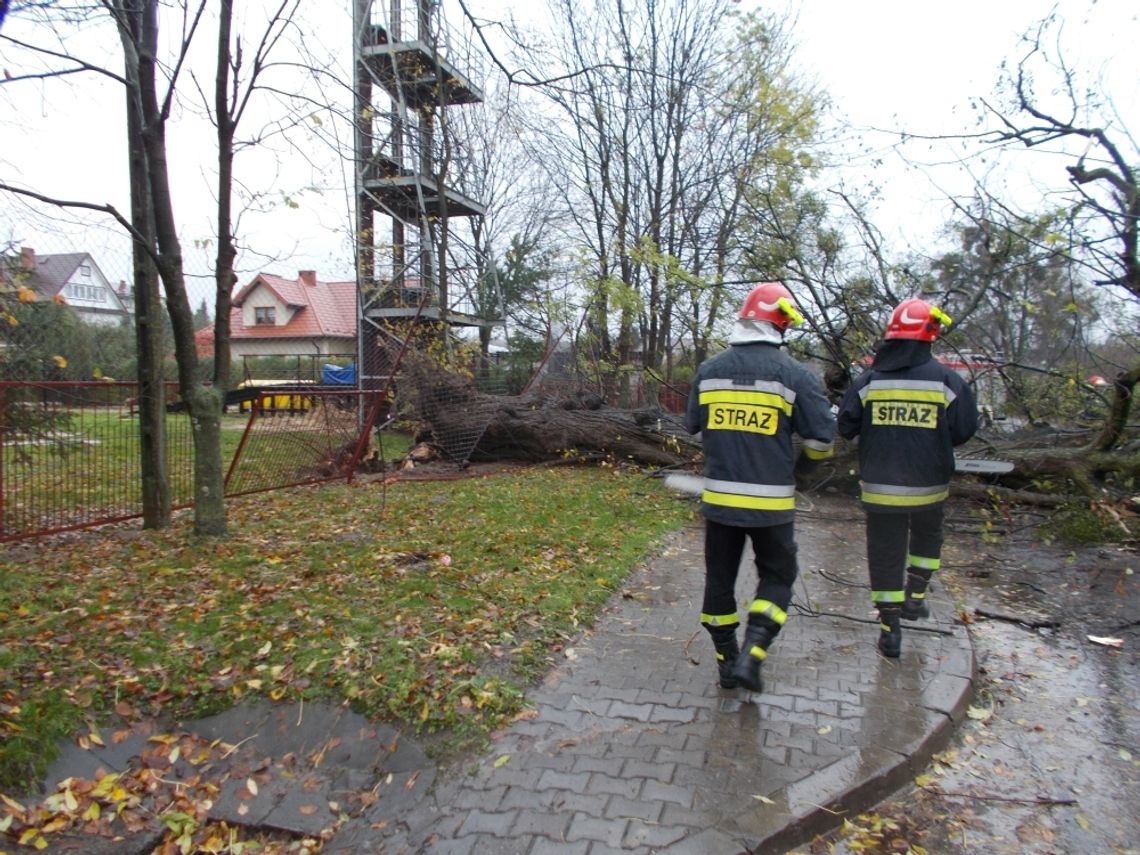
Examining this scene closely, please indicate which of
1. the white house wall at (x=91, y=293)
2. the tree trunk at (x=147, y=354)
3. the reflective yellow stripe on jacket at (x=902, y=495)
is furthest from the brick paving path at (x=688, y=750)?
the white house wall at (x=91, y=293)

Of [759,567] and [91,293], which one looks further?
[91,293]

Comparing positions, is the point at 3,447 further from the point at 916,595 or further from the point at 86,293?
the point at 916,595

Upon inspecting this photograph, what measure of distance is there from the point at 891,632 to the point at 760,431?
4.83ft

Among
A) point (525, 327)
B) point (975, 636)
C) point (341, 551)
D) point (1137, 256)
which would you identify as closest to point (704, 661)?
point (975, 636)

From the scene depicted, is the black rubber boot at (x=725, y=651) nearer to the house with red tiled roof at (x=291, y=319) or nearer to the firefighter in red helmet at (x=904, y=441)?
the firefighter in red helmet at (x=904, y=441)

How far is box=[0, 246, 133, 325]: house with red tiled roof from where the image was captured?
686 centimetres

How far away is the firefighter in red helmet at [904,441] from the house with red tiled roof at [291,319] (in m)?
27.2

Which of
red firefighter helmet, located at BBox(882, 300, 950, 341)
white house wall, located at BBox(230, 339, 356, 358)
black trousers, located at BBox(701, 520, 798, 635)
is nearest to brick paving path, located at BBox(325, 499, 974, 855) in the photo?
black trousers, located at BBox(701, 520, 798, 635)

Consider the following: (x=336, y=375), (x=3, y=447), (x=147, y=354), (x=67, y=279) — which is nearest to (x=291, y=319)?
(x=336, y=375)

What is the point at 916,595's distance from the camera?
4504mm

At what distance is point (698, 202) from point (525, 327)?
580 cm

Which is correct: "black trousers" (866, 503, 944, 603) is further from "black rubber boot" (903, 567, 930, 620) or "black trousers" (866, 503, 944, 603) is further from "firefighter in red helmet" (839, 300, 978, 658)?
"black rubber boot" (903, 567, 930, 620)

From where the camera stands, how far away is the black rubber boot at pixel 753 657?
3.54 m

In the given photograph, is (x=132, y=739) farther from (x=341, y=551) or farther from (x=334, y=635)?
(x=341, y=551)
